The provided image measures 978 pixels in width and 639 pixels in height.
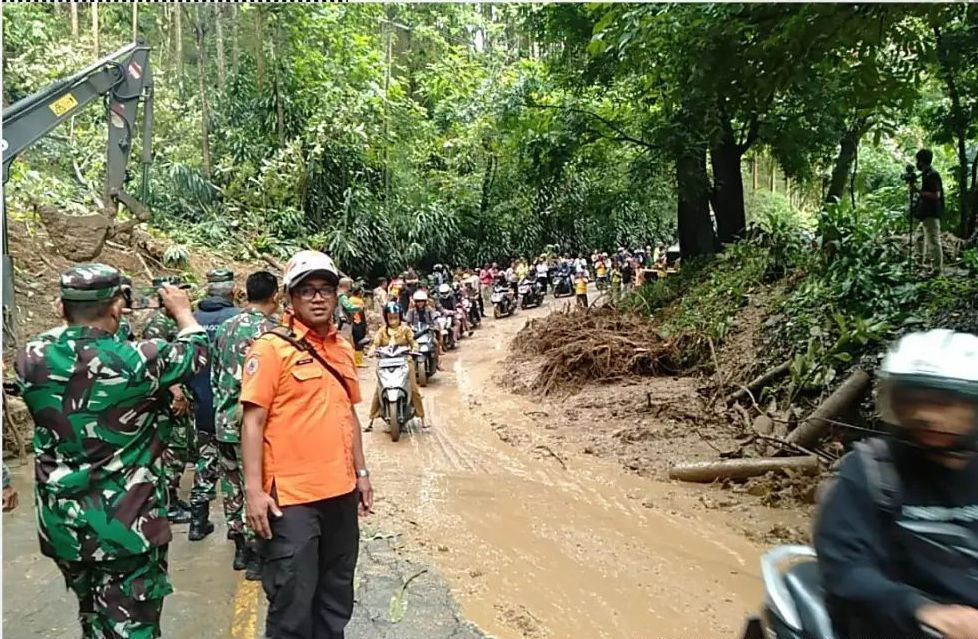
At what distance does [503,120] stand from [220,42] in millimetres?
10166

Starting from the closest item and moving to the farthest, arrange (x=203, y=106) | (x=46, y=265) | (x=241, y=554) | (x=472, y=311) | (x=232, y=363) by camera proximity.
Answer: (x=232, y=363) → (x=241, y=554) → (x=46, y=265) → (x=472, y=311) → (x=203, y=106)

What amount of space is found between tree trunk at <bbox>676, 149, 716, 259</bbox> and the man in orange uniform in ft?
36.1

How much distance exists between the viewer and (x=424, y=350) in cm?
1163

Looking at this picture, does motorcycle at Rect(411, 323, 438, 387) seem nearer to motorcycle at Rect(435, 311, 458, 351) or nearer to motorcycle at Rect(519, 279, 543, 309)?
motorcycle at Rect(435, 311, 458, 351)

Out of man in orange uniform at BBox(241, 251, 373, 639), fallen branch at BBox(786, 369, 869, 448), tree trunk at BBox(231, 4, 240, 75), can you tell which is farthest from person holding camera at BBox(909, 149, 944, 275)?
tree trunk at BBox(231, 4, 240, 75)

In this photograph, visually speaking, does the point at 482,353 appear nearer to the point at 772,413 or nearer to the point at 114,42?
the point at 772,413

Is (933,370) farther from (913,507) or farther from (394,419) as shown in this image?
(394,419)

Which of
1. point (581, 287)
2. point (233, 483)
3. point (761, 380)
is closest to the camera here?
point (233, 483)

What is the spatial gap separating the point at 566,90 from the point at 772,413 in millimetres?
8709

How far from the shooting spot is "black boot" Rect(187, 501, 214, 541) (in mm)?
4938

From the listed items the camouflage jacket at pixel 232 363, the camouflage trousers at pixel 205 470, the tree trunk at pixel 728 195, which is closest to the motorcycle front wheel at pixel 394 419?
the camouflage trousers at pixel 205 470

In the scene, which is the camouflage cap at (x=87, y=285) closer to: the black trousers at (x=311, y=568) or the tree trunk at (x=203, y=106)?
the black trousers at (x=311, y=568)

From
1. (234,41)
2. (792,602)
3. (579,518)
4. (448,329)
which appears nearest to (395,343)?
(579,518)

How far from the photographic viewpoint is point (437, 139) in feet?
87.1
